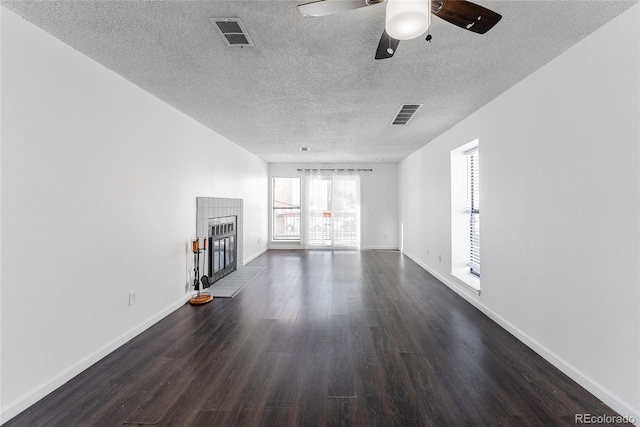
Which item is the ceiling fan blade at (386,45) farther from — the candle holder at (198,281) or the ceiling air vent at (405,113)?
the candle holder at (198,281)

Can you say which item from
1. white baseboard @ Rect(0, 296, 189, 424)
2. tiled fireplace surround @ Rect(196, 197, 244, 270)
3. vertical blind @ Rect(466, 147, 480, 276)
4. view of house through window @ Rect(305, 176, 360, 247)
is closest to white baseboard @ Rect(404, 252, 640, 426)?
vertical blind @ Rect(466, 147, 480, 276)

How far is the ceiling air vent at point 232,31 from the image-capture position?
1717 millimetres

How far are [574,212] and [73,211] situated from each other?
3.66 m

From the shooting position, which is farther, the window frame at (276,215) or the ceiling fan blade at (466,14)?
the window frame at (276,215)

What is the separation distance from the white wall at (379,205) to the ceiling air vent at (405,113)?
385 centimetres

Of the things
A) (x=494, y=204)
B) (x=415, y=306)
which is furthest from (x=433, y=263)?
(x=494, y=204)

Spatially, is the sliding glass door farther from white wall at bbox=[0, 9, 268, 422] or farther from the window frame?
white wall at bbox=[0, 9, 268, 422]

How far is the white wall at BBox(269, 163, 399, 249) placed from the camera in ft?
25.0

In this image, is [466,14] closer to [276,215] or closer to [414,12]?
[414,12]

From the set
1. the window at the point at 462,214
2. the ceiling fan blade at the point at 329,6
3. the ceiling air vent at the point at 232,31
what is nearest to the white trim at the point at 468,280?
the window at the point at 462,214

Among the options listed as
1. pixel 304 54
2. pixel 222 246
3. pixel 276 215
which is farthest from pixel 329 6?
pixel 276 215

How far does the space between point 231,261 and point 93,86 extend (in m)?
3.42

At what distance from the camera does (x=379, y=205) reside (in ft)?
25.1

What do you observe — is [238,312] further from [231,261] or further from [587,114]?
[587,114]
